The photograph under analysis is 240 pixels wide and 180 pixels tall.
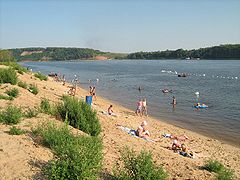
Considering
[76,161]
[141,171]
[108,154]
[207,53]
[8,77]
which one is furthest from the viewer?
[207,53]

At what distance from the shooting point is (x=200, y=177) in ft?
28.9

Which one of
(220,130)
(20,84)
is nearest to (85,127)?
(20,84)

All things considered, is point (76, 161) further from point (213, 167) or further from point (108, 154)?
point (213, 167)

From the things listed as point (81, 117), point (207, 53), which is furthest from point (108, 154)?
point (207, 53)

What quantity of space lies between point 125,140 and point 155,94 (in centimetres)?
2649

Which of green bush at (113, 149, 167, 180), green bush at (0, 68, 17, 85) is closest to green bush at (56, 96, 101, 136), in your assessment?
green bush at (113, 149, 167, 180)

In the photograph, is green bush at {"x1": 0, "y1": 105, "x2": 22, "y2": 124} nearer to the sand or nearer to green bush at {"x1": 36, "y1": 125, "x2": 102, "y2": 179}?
the sand

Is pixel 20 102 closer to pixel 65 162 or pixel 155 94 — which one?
pixel 65 162

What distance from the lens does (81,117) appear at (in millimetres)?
11125

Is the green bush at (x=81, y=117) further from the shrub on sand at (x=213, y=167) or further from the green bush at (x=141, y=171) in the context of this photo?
the green bush at (x=141, y=171)

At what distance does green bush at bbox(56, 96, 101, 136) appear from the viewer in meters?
11.0

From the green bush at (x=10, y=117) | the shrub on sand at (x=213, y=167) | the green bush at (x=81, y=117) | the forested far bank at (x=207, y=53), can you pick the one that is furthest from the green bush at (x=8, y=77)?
the forested far bank at (x=207, y=53)

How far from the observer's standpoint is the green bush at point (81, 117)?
11.0 m

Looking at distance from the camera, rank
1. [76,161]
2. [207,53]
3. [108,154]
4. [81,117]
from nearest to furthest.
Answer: [76,161], [108,154], [81,117], [207,53]
